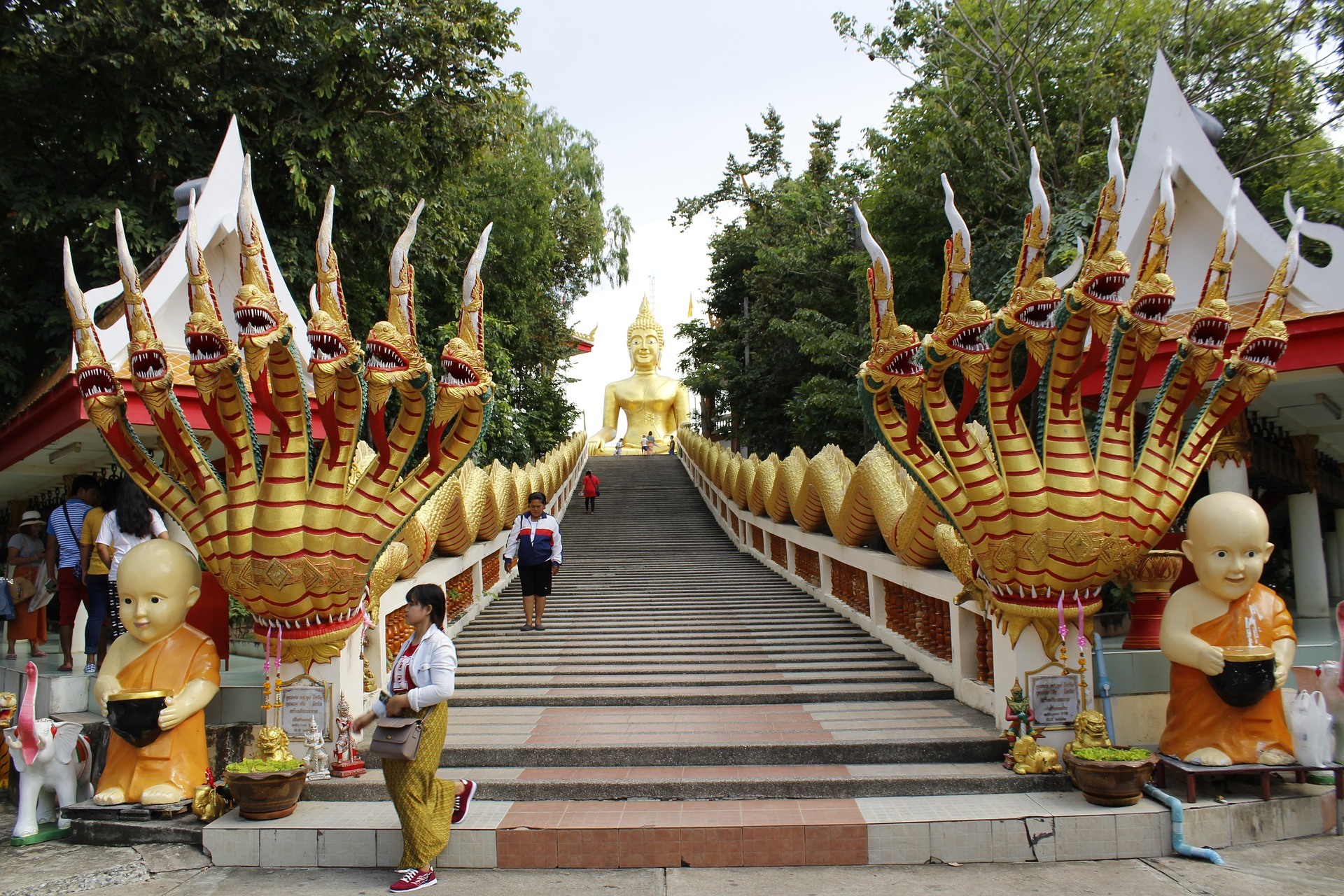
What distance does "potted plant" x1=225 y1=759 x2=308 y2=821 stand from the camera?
16.8 ft

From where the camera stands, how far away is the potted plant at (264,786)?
5117 mm

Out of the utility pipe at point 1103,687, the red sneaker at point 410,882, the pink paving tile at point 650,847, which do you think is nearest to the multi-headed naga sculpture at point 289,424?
the red sneaker at point 410,882

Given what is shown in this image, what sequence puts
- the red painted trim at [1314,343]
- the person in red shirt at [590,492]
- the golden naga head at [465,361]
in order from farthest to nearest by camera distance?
1. the person in red shirt at [590,492]
2. the red painted trim at [1314,343]
3. the golden naga head at [465,361]

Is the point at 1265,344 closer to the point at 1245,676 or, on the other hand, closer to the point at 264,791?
the point at 1245,676

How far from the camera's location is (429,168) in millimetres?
13969

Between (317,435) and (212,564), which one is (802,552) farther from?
(212,564)

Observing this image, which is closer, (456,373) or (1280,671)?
(1280,671)

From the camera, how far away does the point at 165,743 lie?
541cm

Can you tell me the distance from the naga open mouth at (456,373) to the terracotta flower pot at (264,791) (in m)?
2.36

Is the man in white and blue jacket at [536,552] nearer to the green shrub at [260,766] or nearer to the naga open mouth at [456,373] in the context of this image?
the naga open mouth at [456,373]

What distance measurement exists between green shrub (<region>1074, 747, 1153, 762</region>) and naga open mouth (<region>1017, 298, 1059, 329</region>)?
235 centimetres

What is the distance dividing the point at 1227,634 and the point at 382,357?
16.5ft

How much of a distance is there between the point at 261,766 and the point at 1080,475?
16.2 ft

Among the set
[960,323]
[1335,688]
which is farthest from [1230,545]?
[960,323]
